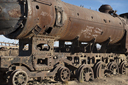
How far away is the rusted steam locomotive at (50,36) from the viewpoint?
538 centimetres

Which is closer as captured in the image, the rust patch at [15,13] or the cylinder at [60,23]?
the rust patch at [15,13]

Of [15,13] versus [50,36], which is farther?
[50,36]

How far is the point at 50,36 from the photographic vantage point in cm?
638

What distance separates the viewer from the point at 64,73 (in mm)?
6660

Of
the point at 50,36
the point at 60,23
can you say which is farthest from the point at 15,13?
the point at 60,23

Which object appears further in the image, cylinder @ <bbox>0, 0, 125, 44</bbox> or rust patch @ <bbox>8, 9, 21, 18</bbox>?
cylinder @ <bbox>0, 0, 125, 44</bbox>

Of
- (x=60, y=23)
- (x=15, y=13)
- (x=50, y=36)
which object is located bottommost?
(x=50, y=36)

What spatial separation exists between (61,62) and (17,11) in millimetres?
3031

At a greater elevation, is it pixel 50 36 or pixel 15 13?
pixel 15 13

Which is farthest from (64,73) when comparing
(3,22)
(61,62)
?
(3,22)

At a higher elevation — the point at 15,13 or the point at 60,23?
the point at 15,13

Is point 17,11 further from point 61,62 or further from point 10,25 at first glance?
point 61,62

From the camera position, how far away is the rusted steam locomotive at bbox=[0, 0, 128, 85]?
538 cm

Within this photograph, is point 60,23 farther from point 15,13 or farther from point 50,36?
point 15,13
